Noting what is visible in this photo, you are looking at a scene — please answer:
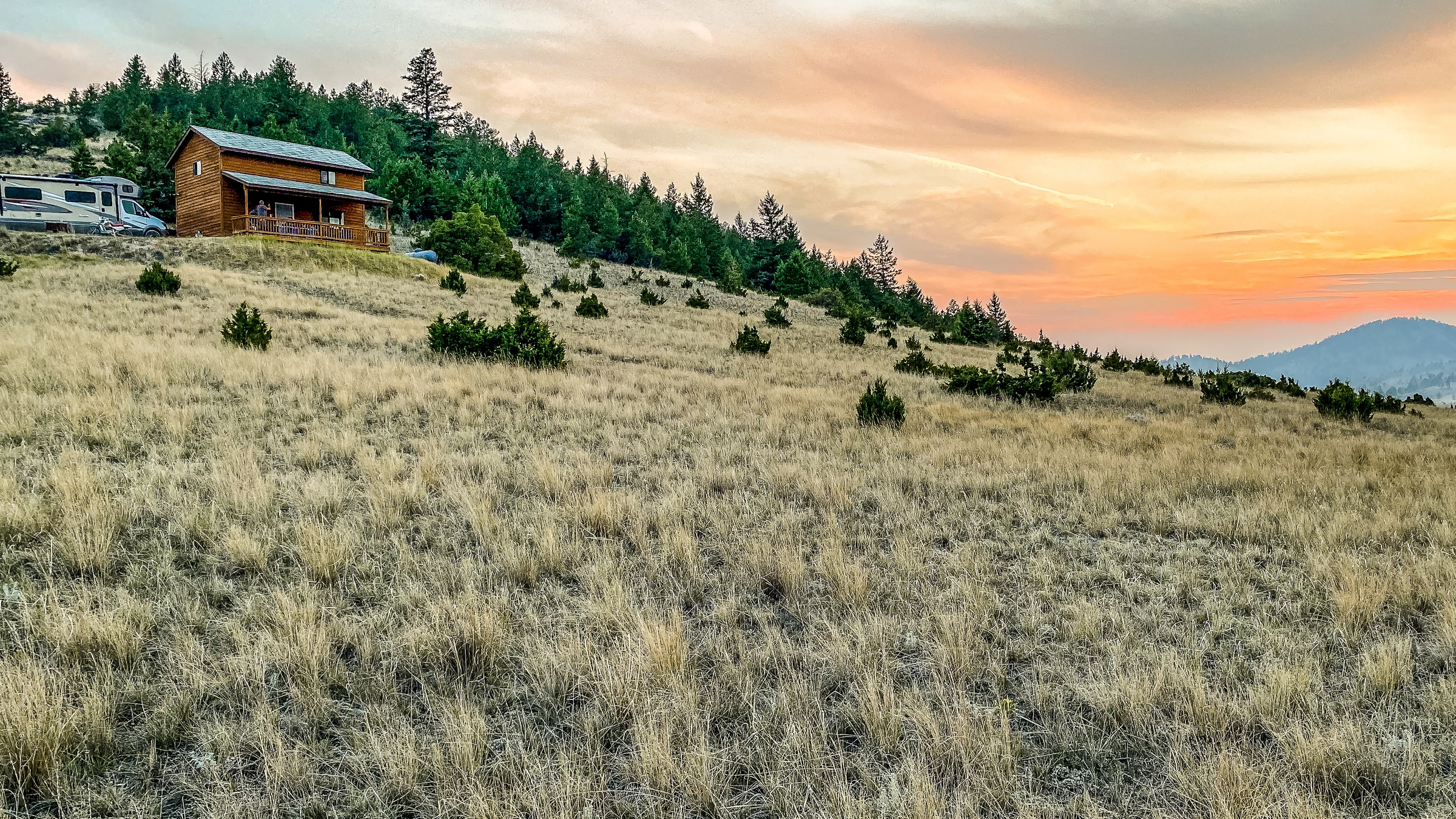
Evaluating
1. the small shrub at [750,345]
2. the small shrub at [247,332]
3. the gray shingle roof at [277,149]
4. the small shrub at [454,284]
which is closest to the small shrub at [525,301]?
the small shrub at [454,284]

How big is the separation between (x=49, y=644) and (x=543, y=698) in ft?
8.45

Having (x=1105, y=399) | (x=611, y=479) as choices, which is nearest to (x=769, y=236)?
(x=1105, y=399)

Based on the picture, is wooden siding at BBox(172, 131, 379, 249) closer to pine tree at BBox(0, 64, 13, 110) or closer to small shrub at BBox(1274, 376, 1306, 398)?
small shrub at BBox(1274, 376, 1306, 398)

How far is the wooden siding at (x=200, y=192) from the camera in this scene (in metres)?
33.2

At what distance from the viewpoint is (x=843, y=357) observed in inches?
866

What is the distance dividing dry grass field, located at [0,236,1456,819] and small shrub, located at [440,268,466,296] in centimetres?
1667

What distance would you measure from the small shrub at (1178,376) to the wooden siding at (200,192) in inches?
1633

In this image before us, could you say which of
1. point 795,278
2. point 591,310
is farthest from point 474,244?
point 795,278

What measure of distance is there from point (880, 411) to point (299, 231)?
111 feet

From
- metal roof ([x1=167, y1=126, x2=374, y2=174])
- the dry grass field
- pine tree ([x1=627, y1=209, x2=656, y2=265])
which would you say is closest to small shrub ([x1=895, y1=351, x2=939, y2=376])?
the dry grass field

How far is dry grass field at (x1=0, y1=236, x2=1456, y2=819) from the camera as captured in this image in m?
2.71

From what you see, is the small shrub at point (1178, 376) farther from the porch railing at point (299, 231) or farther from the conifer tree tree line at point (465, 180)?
the porch railing at point (299, 231)

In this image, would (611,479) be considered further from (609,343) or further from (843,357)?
(843,357)

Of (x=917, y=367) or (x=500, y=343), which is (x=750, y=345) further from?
(x=500, y=343)
